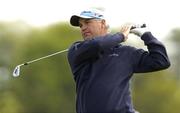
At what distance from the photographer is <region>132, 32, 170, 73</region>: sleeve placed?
7906 mm

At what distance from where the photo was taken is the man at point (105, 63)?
7633 mm

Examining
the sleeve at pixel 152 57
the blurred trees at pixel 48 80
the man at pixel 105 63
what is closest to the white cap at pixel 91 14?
the man at pixel 105 63

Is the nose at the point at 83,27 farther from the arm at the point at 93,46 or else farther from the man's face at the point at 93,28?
the arm at the point at 93,46

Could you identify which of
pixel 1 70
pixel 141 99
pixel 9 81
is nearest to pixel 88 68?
pixel 1 70

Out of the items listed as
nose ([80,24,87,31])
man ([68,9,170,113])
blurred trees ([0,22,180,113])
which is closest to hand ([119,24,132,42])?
man ([68,9,170,113])

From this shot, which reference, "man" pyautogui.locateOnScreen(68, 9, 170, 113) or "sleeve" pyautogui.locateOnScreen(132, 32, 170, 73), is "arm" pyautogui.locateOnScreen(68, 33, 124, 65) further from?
"sleeve" pyautogui.locateOnScreen(132, 32, 170, 73)

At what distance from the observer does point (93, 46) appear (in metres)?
7.73

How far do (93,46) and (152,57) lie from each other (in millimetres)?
558

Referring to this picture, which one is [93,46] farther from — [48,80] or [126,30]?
[48,80]

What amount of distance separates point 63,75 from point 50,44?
236cm

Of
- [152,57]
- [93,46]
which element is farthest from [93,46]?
[152,57]

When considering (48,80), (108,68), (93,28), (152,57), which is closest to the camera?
(108,68)

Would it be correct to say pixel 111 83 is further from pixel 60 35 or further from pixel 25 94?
pixel 60 35

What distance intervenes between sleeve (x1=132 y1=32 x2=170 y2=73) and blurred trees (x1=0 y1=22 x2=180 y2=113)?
43762 mm
